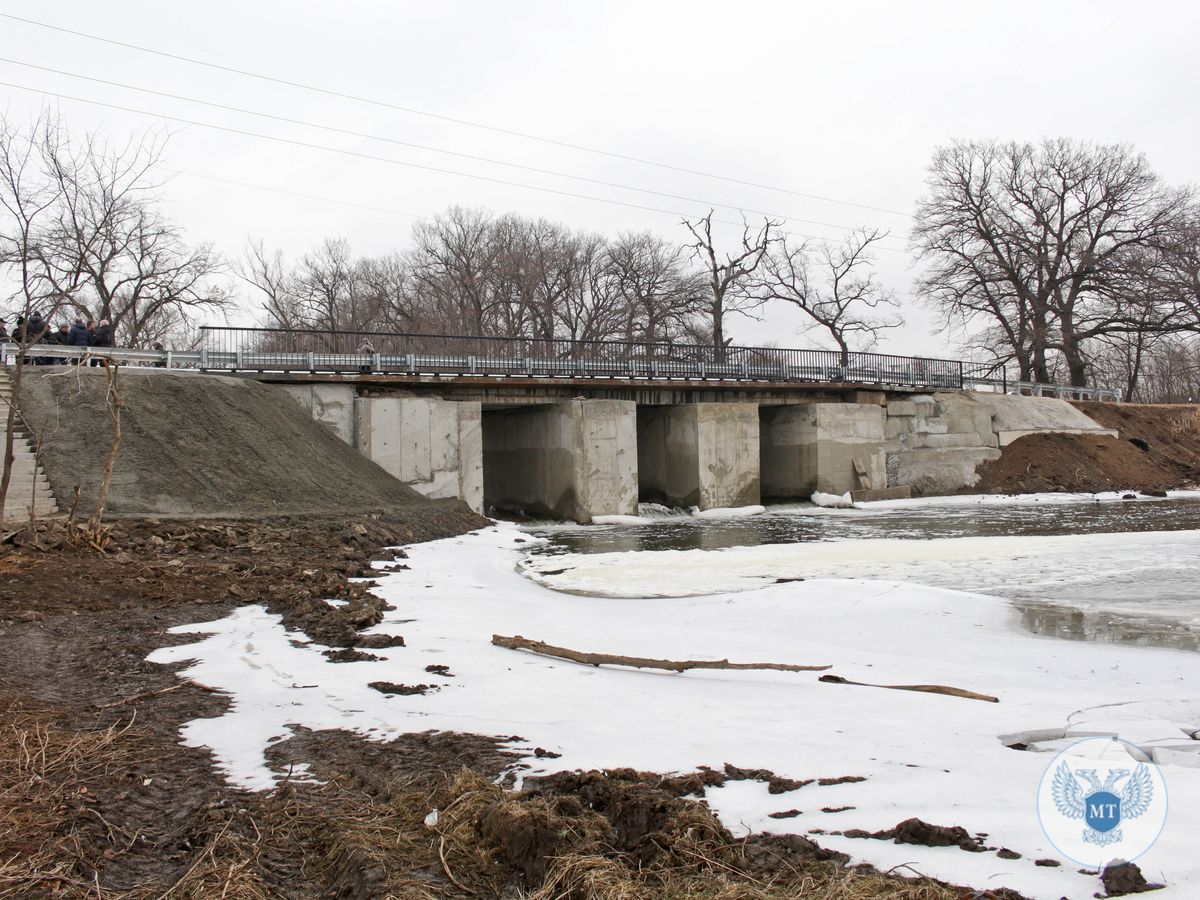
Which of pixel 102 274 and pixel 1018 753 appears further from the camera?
pixel 102 274

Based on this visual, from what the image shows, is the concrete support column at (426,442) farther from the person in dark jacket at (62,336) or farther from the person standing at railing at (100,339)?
the person in dark jacket at (62,336)

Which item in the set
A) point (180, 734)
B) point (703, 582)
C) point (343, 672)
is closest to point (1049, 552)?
point (703, 582)

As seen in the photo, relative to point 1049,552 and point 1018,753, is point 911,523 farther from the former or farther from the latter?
point 1018,753

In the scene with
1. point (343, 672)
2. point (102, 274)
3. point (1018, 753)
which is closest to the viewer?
point (1018, 753)

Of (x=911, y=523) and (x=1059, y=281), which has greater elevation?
(x=1059, y=281)

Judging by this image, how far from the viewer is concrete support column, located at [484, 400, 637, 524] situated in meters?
30.5

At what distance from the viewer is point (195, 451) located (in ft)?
67.9

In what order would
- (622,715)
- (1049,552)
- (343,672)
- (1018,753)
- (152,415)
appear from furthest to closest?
1. (152,415)
2. (1049,552)
3. (343,672)
4. (622,715)
5. (1018,753)

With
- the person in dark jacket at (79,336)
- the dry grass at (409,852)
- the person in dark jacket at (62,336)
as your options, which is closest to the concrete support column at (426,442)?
the person in dark jacket at (79,336)

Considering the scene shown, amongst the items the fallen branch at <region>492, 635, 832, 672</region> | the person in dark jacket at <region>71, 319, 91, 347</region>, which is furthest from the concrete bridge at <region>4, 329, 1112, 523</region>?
the fallen branch at <region>492, 635, 832, 672</region>

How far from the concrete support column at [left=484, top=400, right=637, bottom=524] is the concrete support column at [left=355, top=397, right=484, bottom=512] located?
138 inches

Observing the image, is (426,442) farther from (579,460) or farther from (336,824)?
(336,824)

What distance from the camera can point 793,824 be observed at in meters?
4.30

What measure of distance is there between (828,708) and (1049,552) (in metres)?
12.5
